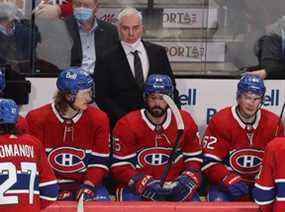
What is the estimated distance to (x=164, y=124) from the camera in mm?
6055

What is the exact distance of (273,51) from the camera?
671cm

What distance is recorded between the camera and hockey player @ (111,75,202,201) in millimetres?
5898

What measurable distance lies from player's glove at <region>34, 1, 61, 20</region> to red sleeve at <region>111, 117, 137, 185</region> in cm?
104

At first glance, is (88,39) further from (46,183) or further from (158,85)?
(46,183)

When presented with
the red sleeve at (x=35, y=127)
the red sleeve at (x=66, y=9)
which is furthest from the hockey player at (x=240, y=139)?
the red sleeve at (x=66, y=9)

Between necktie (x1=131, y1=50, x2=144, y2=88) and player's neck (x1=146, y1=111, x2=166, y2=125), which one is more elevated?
necktie (x1=131, y1=50, x2=144, y2=88)

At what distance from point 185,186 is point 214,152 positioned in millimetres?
353

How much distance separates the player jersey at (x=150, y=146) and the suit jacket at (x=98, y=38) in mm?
685

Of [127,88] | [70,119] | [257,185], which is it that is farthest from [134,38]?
[257,185]

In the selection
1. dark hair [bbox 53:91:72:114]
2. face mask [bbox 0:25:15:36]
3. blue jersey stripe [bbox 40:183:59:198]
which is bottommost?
blue jersey stripe [bbox 40:183:59:198]

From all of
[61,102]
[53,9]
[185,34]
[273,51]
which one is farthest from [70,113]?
[273,51]

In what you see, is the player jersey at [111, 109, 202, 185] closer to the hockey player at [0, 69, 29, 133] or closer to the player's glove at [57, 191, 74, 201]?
the player's glove at [57, 191, 74, 201]

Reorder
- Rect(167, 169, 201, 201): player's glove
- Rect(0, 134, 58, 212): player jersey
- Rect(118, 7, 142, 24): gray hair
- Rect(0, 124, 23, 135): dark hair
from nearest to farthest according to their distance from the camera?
Rect(0, 134, 58, 212): player jersey < Rect(0, 124, 23, 135): dark hair < Rect(167, 169, 201, 201): player's glove < Rect(118, 7, 142, 24): gray hair

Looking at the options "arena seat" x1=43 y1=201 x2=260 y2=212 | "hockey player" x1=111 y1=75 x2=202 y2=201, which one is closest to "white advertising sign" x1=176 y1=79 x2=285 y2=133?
"hockey player" x1=111 y1=75 x2=202 y2=201
